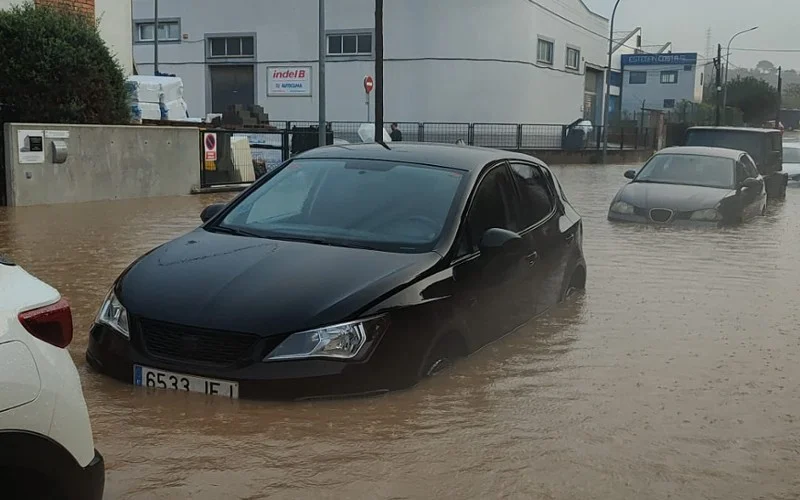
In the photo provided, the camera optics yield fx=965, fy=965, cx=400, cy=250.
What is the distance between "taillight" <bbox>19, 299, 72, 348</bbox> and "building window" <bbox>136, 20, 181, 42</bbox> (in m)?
46.2

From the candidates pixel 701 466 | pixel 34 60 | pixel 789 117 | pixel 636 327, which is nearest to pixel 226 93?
pixel 34 60

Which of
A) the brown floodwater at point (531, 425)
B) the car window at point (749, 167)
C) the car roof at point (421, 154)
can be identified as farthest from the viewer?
the car window at point (749, 167)

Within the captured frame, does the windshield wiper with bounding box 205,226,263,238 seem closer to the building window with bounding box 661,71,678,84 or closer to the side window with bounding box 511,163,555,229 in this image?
the side window with bounding box 511,163,555,229

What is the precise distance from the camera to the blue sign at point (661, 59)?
205ft

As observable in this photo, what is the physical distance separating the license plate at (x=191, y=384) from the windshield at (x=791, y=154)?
25.7 meters

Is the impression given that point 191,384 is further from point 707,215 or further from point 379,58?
point 379,58

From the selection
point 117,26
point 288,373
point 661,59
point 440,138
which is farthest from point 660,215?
point 661,59

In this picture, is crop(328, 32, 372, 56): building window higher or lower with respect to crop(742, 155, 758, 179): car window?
higher

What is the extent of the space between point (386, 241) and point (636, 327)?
2905mm

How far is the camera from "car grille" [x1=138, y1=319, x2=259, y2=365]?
474 cm

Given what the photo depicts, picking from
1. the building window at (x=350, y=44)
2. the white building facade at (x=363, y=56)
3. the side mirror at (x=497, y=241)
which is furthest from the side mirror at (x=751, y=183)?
the building window at (x=350, y=44)

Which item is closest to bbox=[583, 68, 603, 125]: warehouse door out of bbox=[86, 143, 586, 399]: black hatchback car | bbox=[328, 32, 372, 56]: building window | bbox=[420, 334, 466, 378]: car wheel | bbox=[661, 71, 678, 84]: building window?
bbox=[328, 32, 372, 56]: building window

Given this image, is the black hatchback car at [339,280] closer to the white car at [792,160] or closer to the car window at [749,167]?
the car window at [749,167]

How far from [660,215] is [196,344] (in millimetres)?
10952
